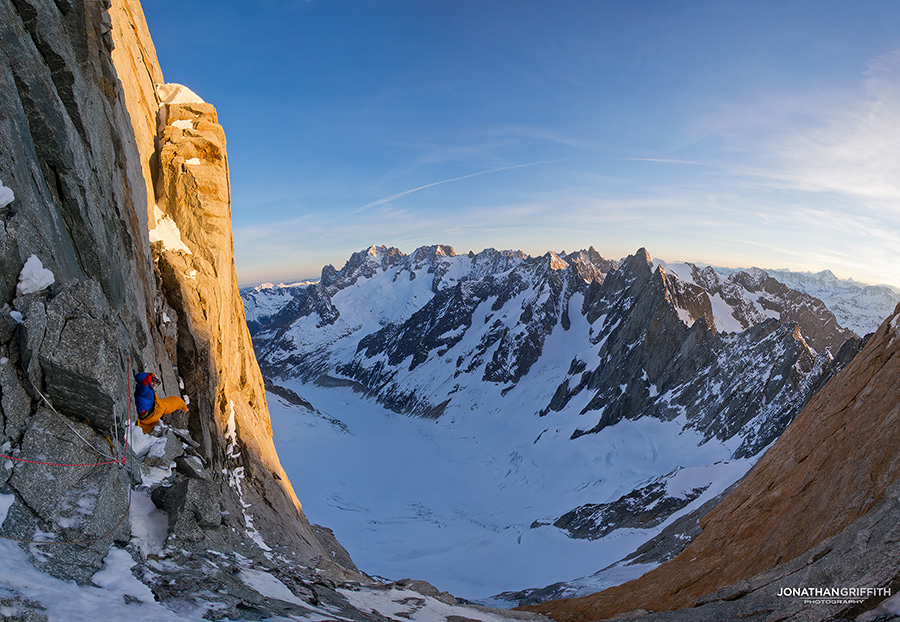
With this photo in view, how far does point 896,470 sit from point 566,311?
165479mm

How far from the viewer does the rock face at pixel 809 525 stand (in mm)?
9570

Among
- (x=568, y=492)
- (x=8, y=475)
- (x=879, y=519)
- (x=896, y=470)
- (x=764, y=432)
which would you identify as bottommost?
(x=568, y=492)

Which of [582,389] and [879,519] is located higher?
[879,519]

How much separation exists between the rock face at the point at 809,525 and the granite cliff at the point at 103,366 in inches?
345

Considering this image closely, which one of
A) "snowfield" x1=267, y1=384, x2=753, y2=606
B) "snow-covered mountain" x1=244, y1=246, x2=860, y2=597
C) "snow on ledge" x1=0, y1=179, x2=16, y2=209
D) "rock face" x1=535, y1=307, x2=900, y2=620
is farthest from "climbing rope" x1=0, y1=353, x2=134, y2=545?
"snow-covered mountain" x1=244, y1=246, x2=860, y2=597

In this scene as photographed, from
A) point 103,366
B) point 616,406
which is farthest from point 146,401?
point 616,406

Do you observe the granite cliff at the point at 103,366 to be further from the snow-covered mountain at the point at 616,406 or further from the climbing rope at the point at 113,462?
the snow-covered mountain at the point at 616,406

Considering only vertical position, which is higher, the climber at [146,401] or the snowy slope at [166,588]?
the climber at [146,401]

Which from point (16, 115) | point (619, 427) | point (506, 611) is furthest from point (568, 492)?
point (16, 115)

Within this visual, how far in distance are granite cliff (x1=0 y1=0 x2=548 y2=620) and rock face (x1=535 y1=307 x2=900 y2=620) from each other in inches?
345

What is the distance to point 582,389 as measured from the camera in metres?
122

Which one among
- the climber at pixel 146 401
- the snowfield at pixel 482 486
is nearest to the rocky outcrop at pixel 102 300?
the climber at pixel 146 401

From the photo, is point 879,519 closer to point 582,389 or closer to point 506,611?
point 506,611

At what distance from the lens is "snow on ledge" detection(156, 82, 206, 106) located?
20.5 m
